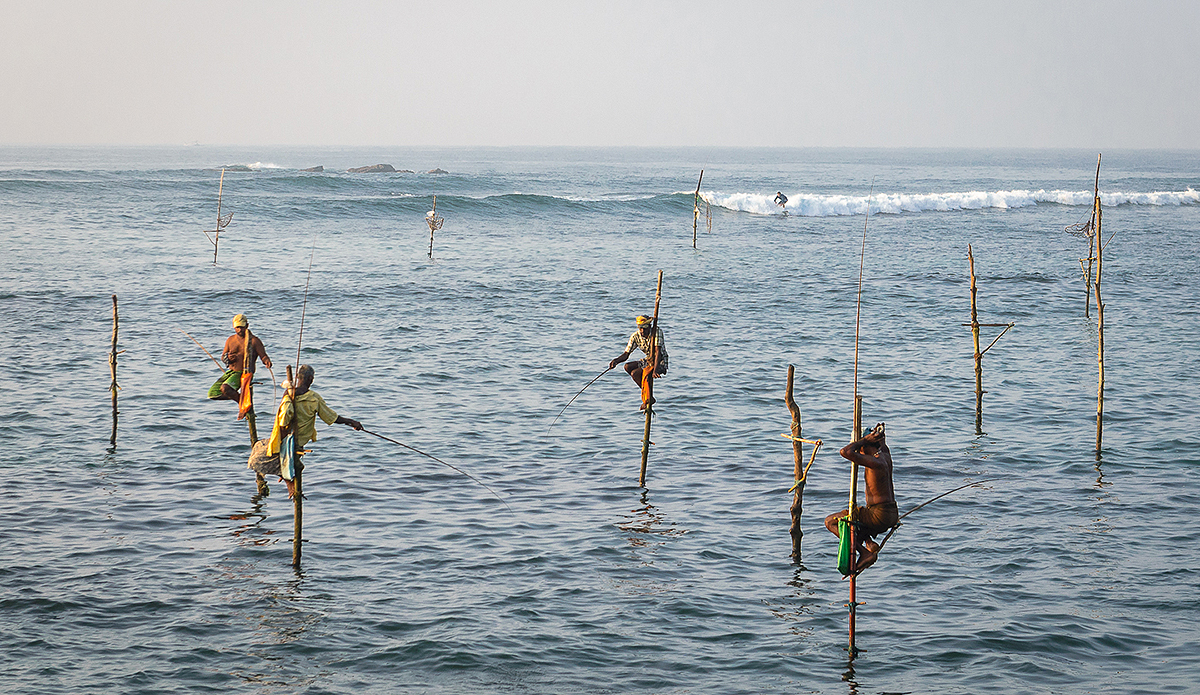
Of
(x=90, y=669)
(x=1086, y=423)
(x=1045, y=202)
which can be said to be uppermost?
(x=1045, y=202)

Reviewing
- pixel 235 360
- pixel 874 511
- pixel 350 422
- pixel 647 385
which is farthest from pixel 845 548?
pixel 235 360

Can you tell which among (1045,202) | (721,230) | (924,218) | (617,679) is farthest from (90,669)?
(1045,202)

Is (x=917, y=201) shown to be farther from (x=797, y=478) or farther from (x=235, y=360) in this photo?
(x=235, y=360)

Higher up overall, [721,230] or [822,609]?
[721,230]

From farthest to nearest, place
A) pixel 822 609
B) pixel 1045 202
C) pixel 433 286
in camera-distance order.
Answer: pixel 1045 202
pixel 433 286
pixel 822 609

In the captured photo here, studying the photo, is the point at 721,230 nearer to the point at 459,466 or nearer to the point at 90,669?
the point at 459,466

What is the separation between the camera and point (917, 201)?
71438 mm

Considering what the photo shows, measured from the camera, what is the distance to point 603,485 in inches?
578

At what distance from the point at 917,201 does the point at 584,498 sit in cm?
6220

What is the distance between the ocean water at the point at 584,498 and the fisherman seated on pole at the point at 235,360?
1341 millimetres

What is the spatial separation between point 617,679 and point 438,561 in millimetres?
3162

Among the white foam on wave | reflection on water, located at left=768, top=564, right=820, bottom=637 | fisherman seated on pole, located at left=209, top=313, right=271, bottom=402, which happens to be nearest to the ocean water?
reflection on water, located at left=768, top=564, right=820, bottom=637

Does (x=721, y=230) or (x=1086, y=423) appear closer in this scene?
(x=1086, y=423)

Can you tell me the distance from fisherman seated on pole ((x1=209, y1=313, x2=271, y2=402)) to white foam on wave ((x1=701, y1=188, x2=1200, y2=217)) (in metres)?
54.4
